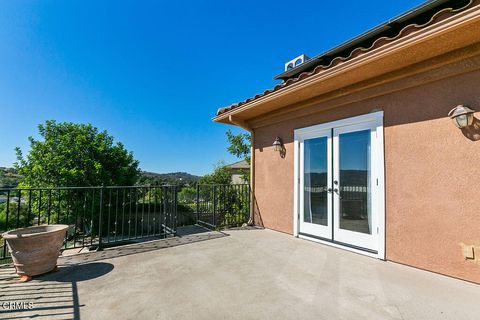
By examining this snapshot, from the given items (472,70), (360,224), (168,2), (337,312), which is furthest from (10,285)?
(168,2)

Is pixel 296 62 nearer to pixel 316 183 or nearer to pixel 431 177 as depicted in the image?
pixel 316 183

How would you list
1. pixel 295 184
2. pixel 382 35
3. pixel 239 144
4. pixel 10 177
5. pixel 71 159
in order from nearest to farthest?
pixel 382 35 → pixel 295 184 → pixel 71 159 → pixel 10 177 → pixel 239 144

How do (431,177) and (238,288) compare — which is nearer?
(238,288)

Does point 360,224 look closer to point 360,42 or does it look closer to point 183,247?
point 183,247

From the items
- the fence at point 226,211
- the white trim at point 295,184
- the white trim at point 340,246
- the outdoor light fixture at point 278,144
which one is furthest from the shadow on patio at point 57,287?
the outdoor light fixture at point 278,144

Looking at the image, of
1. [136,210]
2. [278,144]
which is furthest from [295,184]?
[136,210]

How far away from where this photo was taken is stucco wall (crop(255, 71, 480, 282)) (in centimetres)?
226

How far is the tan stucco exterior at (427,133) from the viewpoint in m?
2.23

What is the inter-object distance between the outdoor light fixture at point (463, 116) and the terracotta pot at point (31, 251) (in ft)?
15.4

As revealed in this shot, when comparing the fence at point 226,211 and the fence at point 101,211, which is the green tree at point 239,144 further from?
the fence at point 101,211

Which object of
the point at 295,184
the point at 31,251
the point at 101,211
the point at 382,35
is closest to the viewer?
the point at 31,251

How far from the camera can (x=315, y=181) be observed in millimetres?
3854

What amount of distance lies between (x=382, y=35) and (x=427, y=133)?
232 centimetres

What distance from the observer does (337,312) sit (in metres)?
1.73
